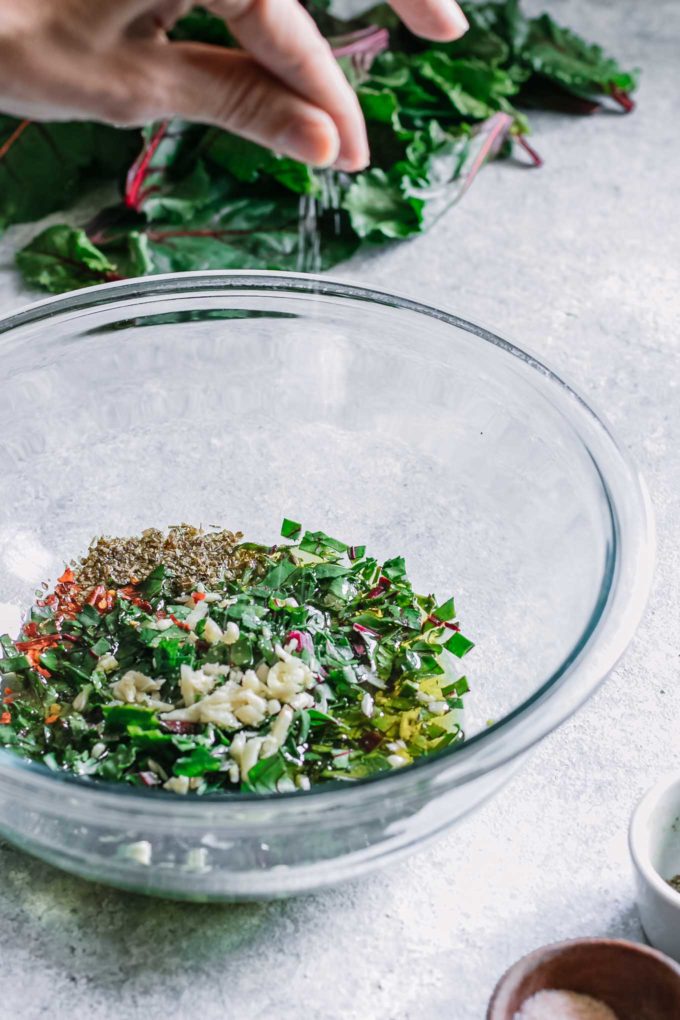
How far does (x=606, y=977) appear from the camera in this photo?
88cm

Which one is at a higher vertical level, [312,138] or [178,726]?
[312,138]

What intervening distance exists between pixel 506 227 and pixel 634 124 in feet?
1.49

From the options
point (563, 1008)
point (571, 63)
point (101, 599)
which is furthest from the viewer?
point (571, 63)

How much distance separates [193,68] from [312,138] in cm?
12

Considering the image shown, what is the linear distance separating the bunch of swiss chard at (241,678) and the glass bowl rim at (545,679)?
0.17 feet

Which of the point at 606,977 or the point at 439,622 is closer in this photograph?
the point at 606,977

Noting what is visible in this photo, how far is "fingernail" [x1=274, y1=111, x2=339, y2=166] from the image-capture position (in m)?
0.94

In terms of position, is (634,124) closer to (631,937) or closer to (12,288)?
(12,288)

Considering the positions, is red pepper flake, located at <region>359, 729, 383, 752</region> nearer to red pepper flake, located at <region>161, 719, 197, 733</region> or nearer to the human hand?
red pepper flake, located at <region>161, 719, 197, 733</region>

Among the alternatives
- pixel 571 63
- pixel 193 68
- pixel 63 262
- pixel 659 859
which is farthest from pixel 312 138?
pixel 571 63

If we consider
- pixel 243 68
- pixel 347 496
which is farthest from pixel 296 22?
pixel 347 496

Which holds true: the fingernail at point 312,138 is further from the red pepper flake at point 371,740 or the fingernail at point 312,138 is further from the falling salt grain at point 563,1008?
the falling salt grain at point 563,1008

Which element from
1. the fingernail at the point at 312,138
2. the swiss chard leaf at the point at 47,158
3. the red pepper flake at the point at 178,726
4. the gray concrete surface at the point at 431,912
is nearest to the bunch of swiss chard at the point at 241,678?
the red pepper flake at the point at 178,726

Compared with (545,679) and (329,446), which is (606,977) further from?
(329,446)
